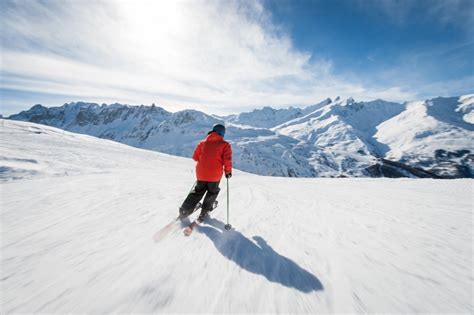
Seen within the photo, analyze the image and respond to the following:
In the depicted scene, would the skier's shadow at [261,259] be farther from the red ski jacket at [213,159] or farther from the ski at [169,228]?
the red ski jacket at [213,159]

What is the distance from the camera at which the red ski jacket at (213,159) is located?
5133 mm

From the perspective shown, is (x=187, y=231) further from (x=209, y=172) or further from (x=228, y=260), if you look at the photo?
(x=209, y=172)

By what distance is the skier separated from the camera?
202 inches

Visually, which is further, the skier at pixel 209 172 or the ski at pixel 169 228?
the skier at pixel 209 172

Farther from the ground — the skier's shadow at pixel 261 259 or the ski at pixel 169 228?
the skier's shadow at pixel 261 259

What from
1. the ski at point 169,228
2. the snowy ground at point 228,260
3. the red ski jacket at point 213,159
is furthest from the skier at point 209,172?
the snowy ground at point 228,260

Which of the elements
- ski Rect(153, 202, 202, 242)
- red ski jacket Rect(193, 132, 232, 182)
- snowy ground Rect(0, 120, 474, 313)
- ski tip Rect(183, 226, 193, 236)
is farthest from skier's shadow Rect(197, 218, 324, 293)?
red ski jacket Rect(193, 132, 232, 182)

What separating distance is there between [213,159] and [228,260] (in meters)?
2.29

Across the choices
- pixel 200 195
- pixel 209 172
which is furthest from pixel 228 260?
pixel 209 172

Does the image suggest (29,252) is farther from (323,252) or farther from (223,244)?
(323,252)

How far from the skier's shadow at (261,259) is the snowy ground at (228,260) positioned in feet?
0.06

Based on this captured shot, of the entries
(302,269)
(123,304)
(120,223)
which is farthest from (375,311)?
(120,223)

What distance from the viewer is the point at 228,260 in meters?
3.58

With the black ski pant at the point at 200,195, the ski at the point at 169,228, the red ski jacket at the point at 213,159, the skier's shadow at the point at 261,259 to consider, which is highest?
the red ski jacket at the point at 213,159
